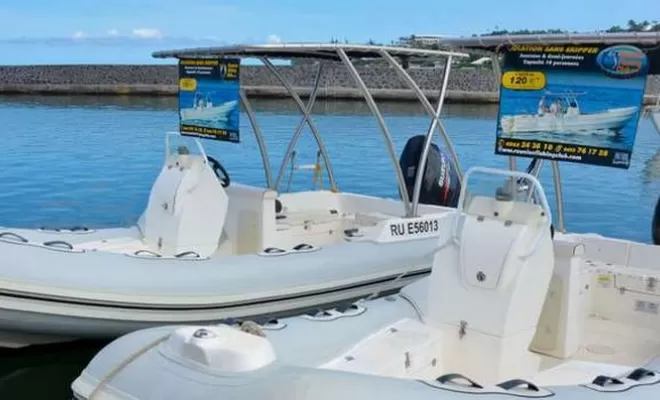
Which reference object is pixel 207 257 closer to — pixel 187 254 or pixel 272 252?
pixel 187 254

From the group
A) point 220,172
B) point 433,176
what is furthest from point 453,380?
point 433,176

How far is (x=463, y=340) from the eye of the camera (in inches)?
147

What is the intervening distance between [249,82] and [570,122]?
32.1 meters

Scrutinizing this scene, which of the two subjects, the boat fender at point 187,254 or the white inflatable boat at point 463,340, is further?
the boat fender at point 187,254

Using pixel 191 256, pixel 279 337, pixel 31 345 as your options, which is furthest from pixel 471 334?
pixel 31 345

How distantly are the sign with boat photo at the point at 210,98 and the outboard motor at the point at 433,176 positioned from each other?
182cm

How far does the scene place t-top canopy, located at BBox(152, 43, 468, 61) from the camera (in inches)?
229

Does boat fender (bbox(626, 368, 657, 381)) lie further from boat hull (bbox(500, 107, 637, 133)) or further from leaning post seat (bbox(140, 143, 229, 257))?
leaning post seat (bbox(140, 143, 229, 257))

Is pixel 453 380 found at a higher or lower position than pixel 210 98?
lower

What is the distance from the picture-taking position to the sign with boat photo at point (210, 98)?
21.3 feet

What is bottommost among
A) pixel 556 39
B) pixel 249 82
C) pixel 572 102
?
pixel 572 102

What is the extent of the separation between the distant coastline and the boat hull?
27253 millimetres

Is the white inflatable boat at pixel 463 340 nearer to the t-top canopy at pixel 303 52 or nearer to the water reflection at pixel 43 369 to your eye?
the water reflection at pixel 43 369

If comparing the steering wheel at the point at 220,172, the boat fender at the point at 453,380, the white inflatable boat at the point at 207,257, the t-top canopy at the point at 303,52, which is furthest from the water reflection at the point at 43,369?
the boat fender at the point at 453,380
